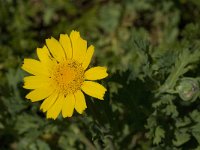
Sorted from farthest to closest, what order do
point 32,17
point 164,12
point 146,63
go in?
point 32,17 → point 164,12 → point 146,63

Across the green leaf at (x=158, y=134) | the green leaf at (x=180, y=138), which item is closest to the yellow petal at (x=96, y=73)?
the green leaf at (x=158, y=134)

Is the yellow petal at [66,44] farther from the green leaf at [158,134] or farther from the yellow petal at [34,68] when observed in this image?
the green leaf at [158,134]

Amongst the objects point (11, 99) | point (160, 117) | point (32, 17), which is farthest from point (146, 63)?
point (32, 17)

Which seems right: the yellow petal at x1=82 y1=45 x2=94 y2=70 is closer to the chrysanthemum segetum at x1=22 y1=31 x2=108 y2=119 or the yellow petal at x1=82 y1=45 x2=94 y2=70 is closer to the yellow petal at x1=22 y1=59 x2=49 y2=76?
the chrysanthemum segetum at x1=22 y1=31 x2=108 y2=119

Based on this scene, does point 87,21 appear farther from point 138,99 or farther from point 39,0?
point 138,99

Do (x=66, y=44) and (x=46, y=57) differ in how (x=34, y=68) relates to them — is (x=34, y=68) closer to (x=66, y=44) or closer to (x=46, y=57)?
(x=46, y=57)

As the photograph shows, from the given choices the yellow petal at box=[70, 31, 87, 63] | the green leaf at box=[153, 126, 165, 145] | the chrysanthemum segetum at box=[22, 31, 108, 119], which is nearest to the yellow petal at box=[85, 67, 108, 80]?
the chrysanthemum segetum at box=[22, 31, 108, 119]
